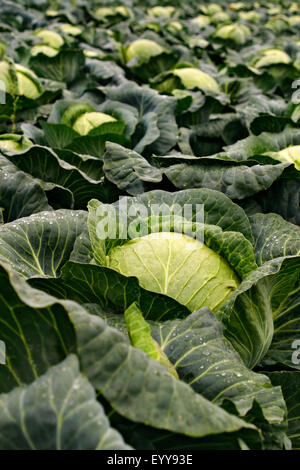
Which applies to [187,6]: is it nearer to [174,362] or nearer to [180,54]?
[180,54]

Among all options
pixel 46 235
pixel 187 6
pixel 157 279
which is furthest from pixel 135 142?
pixel 187 6

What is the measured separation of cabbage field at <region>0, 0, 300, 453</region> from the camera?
1185 mm

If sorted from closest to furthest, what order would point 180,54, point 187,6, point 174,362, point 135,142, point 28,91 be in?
1. point 174,362
2. point 135,142
3. point 28,91
4. point 180,54
5. point 187,6

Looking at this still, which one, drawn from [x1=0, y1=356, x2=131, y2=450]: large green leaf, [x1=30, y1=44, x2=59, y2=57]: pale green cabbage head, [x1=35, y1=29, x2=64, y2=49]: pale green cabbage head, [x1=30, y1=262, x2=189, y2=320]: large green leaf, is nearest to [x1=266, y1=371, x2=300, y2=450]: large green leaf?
[x1=30, y1=262, x2=189, y2=320]: large green leaf

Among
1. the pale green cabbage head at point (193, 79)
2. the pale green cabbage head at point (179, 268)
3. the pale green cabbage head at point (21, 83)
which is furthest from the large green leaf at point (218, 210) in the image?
the pale green cabbage head at point (193, 79)

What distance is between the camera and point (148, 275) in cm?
188

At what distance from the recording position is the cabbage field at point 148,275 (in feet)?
3.89

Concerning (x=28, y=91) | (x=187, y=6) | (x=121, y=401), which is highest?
(x=187, y=6)

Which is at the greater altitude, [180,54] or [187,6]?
[187,6]

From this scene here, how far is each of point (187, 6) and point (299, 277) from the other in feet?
36.4

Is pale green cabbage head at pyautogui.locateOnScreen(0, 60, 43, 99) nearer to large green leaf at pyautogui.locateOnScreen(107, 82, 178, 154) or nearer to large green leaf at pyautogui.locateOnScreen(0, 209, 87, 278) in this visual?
large green leaf at pyautogui.locateOnScreen(107, 82, 178, 154)

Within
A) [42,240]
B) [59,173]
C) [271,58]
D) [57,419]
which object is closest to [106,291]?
[42,240]

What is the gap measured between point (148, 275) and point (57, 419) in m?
0.85

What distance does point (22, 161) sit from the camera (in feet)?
8.91
